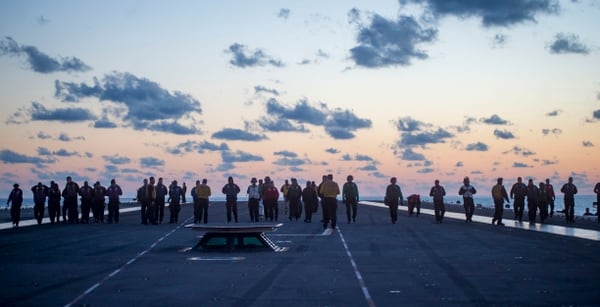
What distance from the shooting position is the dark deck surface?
11602mm

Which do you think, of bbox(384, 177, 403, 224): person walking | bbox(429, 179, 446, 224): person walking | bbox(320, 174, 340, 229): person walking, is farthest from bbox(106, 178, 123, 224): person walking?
bbox(429, 179, 446, 224): person walking

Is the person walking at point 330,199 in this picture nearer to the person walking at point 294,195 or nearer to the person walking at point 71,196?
the person walking at point 294,195

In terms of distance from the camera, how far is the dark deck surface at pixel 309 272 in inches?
457

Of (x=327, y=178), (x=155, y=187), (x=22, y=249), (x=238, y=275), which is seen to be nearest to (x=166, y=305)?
(x=238, y=275)

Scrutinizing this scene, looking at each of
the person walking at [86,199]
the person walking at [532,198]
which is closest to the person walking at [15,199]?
the person walking at [86,199]

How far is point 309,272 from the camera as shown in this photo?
1515 centimetres

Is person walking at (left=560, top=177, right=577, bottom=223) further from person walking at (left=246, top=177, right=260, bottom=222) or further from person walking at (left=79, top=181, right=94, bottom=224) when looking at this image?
person walking at (left=79, top=181, right=94, bottom=224)

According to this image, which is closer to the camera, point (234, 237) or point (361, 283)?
point (361, 283)

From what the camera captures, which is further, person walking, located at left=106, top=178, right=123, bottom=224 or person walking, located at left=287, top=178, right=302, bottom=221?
person walking, located at left=287, top=178, right=302, bottom=221

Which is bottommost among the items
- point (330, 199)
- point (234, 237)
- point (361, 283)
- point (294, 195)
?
point (361, 283)

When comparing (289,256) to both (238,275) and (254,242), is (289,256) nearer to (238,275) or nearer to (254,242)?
(254,242)

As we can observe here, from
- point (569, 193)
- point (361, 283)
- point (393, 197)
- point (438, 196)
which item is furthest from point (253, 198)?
point (361, 283)

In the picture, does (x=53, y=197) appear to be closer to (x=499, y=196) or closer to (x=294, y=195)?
(x=294, y=195)

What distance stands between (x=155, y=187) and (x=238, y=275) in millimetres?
21588
